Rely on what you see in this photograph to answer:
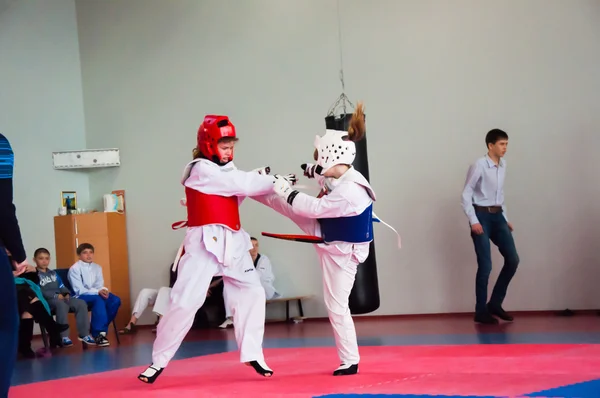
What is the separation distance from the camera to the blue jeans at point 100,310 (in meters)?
7.23

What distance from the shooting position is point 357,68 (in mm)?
8062

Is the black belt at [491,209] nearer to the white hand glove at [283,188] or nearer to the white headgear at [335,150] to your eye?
the white headgear at [335,150]

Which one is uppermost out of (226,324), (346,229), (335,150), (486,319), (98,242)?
(335,150)

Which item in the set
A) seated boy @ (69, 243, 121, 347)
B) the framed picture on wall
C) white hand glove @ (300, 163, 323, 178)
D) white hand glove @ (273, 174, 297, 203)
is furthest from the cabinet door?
white hand glove @ (273, 174, 297, 203)

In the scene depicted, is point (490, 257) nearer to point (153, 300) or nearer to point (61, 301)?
point (153, 300)

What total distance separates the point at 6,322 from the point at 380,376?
6.46 feet

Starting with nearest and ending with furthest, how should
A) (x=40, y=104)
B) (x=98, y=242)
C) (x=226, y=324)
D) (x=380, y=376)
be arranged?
(x=380, y=376)
(x=226, y=324)
(x=98, y=242)
(x=40, y=104)

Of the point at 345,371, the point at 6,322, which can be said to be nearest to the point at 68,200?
the point at 345,371

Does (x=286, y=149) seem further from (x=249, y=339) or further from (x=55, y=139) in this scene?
(x=249, y=339)

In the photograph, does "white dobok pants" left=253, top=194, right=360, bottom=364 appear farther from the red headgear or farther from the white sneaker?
the white sneaker

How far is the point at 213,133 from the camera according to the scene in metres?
4.05

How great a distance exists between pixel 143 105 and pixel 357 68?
2866 mm

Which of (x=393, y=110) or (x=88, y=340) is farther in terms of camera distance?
(x=393, y=110)

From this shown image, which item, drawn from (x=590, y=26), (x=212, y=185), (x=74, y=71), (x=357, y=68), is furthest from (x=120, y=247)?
(x=590, y=26)
